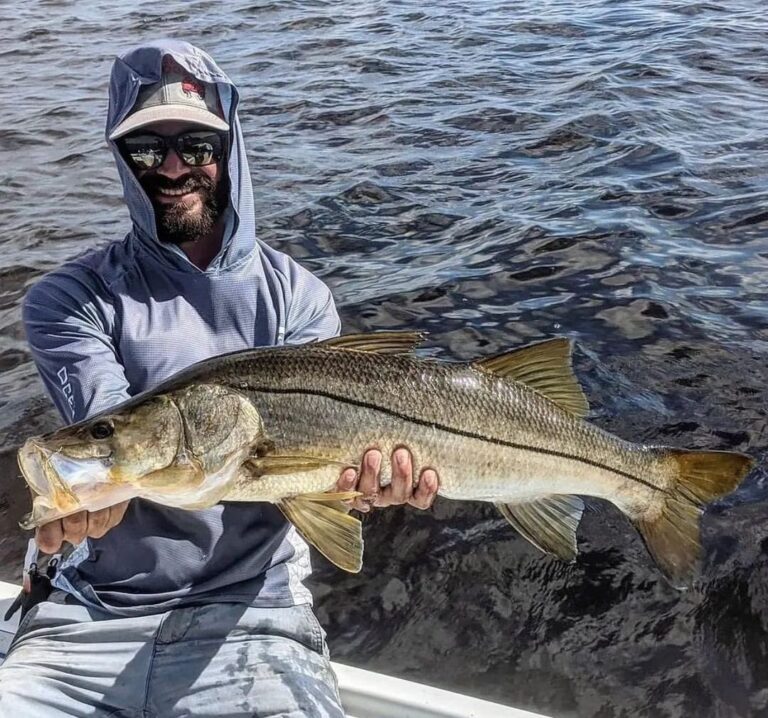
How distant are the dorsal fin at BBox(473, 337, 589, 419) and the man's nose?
1.70 metres

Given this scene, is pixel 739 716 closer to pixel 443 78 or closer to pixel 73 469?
pixel 73 469

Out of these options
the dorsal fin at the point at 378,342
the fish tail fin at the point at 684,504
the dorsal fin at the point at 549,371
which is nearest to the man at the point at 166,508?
the dorsal fin at the point at 378,342

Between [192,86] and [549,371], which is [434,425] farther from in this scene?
[192,86]

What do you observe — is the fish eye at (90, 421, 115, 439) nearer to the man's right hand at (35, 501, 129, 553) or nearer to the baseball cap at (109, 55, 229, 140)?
the man's right hand at (35, 501, 129, 553)

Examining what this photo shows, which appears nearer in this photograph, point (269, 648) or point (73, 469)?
point (73, 469)

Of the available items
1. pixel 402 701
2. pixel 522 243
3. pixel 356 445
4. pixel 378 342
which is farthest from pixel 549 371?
pixel 522 243

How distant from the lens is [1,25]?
20031mm

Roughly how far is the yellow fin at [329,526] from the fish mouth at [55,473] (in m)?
0.66

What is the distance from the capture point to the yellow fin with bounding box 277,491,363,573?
279cm

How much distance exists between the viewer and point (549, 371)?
314 cm

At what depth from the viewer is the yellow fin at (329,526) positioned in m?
2.79

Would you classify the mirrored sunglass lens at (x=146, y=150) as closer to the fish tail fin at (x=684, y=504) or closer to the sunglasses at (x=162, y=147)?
the sunglasses at (x=162, y=147)

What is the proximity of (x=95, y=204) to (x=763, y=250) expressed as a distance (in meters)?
7.16

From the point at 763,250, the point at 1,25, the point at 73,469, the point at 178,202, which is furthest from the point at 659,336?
the point at 1,25
